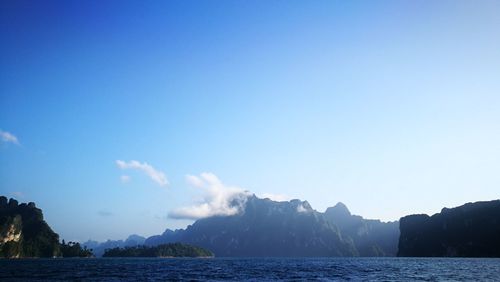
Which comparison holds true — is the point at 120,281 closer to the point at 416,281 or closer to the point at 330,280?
the point at 330,280

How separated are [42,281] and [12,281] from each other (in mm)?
5240

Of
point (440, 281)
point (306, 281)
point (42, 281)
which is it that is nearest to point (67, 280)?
point (42, 281)

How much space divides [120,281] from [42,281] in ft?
49.6

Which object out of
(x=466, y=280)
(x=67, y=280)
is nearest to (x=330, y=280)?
(x=466, y=280)

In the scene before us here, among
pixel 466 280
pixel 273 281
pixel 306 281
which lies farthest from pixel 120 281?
pixel 466 280

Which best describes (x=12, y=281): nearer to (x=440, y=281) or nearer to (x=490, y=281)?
(x=440, y=281)

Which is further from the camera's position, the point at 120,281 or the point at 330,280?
the point at 330,280

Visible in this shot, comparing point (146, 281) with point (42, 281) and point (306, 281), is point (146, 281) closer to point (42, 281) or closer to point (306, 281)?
point (42, 281)

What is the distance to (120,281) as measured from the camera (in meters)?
75.1

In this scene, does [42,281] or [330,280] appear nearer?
[42,281]

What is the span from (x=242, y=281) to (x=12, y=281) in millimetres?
44212

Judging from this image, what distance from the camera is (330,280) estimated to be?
3172 inches

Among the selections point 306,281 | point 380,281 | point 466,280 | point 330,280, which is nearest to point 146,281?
point 306,281

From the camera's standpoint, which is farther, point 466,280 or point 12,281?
point 466,280
